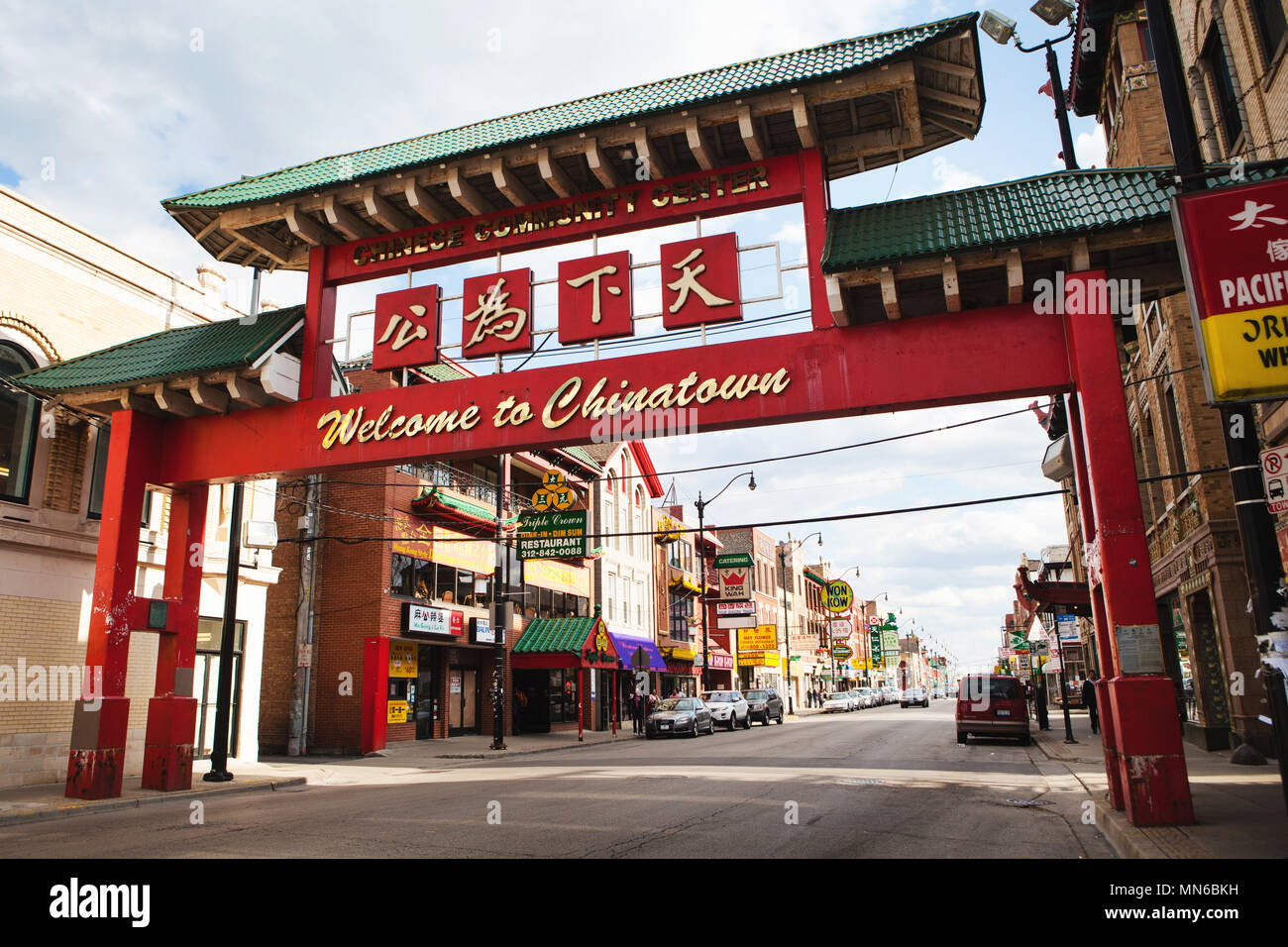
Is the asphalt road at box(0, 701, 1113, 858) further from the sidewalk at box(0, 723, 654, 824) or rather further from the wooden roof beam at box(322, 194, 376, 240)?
the wooden roof beam at box(322, 194, 376, 240)

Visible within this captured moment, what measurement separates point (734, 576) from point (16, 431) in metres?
42.6

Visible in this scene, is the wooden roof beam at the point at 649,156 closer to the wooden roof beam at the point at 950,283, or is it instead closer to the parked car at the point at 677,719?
the wooden roof beam at the point at 950,283

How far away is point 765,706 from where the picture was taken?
39.4 meters

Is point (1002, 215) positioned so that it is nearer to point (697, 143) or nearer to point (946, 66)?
point (946, 66)

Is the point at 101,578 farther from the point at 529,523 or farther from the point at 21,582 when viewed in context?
the point at 529,523

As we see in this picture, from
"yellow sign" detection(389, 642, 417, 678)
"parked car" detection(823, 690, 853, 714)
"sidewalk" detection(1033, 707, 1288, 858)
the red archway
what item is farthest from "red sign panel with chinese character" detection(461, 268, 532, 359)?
"parked car" detection(823, 690, 853, 714)

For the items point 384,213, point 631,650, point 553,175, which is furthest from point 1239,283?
point 631,650

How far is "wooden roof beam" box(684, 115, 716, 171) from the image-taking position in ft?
38.3

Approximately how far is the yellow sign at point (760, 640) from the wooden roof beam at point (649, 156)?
44313mm

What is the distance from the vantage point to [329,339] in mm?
13922

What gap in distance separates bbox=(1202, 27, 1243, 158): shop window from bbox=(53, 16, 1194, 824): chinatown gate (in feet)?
18.5

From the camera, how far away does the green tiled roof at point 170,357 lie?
13.1m

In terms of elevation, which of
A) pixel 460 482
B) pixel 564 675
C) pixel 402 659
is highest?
pixel 460 482
